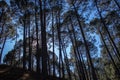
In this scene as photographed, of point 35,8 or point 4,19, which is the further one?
point 4,19

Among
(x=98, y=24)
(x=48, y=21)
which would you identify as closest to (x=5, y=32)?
(x=48, y=21)

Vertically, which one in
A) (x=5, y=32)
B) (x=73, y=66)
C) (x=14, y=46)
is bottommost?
(x=73, y=66)

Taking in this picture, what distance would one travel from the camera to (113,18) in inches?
794

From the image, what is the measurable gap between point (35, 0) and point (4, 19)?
29.2 feet

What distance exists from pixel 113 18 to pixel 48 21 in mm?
9648

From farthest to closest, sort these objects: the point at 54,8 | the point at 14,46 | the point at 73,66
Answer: the point at 73,66
the point at 14,46
the point at 54,8

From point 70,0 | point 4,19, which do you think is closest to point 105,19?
point 70,0

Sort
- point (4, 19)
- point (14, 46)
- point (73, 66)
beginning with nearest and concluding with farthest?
1. point (4, 19)
2. point (14, 46)
3. point (73, 66)

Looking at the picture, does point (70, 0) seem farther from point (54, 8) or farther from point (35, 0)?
point (35, 0)

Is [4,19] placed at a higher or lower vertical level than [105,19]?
higher

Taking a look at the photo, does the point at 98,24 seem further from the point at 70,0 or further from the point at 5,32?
the point at 5,32

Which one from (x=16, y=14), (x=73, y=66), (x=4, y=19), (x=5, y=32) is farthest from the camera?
(x=73, y=66)

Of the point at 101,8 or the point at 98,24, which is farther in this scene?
the point at 98,24

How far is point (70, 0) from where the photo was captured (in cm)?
2039
